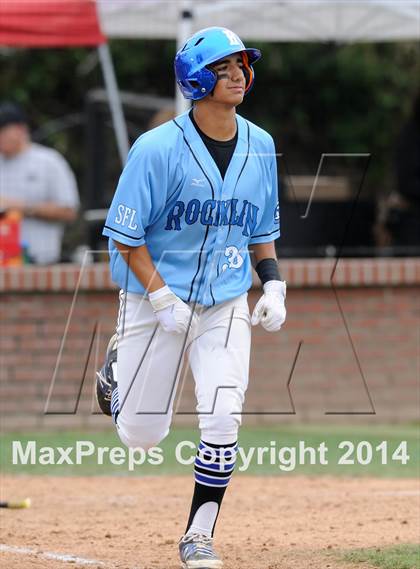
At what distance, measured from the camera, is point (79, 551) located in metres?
6.73

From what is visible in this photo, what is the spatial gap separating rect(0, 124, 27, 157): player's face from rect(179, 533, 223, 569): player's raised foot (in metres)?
6.37

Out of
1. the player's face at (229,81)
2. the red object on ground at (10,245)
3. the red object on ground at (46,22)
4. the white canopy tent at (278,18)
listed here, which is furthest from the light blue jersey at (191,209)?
the white canopy tent at (278,18)

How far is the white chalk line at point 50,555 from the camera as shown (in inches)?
252

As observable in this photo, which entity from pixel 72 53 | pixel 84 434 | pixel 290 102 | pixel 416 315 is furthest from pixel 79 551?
pixel 72 53

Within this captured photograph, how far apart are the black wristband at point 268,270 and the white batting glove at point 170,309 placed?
554 millimetres

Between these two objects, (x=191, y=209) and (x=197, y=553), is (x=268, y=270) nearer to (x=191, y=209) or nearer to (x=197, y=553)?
(x=191, y=209)

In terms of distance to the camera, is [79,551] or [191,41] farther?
[79,551]

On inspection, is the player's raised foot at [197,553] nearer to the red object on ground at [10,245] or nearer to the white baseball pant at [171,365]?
the white baseball pant at [171,365]

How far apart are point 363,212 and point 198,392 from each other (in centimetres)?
766

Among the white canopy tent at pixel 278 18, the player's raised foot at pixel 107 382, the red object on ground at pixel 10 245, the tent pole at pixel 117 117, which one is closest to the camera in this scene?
the player's raised foot at pixel 107 382

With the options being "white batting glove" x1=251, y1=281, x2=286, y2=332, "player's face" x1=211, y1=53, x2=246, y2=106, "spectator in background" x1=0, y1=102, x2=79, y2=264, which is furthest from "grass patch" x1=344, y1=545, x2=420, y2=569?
"spectator in background" x1=0, y1=102, x2=79, y2=264

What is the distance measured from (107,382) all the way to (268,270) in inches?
39.2

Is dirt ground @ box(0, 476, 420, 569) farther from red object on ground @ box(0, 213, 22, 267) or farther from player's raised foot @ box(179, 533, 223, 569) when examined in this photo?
red object on ground @ box(0, 213, 22, 267)

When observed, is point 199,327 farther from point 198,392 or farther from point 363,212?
point 363,212
